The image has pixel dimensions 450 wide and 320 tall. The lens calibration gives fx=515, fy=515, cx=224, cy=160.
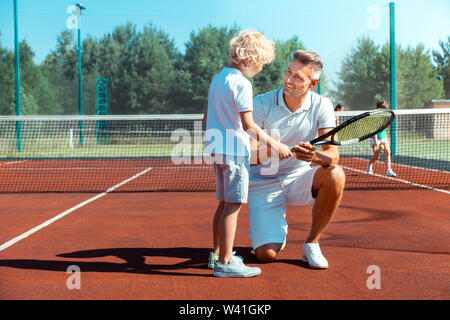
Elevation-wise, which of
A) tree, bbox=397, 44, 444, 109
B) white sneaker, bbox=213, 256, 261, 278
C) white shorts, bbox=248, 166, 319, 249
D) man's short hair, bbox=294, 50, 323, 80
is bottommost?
white sneaker, bbox=213, 256, 261, 278

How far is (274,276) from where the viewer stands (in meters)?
3.40

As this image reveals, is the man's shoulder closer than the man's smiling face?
No

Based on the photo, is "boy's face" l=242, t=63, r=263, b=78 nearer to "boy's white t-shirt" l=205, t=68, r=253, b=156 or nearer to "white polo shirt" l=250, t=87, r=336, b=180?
"boy's white t-shirt" l=205, t=68, r=253, b=156

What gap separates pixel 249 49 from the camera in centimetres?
327

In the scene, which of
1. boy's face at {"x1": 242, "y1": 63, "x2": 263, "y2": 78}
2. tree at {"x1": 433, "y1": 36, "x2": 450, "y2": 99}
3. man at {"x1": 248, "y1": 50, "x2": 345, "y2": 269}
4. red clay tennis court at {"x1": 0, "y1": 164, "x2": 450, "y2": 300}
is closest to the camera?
red clay tennis court at {"x1": 0, "y1": 164, "x2": 450, "y2": 300}

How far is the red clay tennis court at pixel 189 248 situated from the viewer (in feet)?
10.2

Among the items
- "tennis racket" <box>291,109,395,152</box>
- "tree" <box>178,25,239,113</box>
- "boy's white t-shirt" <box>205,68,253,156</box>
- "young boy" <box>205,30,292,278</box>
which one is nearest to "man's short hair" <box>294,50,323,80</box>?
"young boy" <box>205,30,292,278</box>

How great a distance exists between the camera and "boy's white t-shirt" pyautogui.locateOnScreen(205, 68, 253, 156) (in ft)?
10.6

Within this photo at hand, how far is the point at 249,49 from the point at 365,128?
1.13 meters

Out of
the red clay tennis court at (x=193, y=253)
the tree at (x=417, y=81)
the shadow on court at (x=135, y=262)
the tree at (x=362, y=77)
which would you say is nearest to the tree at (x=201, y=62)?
the tree at (x=362, y=77)

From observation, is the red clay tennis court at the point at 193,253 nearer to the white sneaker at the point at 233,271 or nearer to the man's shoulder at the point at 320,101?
the white sneaker at the point at 233,271

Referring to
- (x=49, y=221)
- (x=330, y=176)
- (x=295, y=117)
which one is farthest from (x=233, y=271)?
(x=49, y=221)

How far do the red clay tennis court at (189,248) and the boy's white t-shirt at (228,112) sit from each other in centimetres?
86
